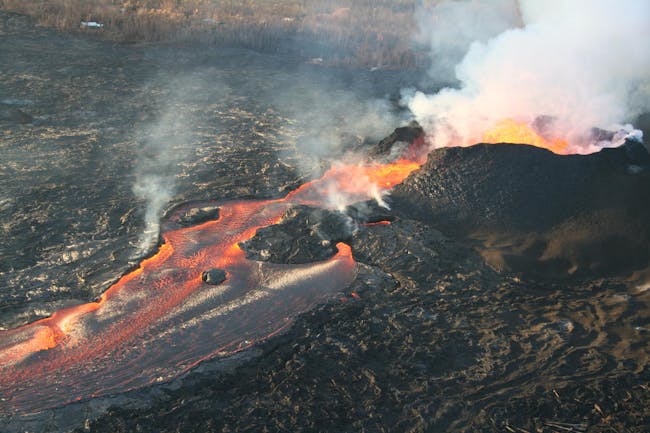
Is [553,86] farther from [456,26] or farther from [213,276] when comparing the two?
[456,26]

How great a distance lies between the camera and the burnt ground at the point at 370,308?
19.4 feet

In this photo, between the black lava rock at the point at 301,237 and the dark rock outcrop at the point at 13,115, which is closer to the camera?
the black lava rock at the point at 301,237

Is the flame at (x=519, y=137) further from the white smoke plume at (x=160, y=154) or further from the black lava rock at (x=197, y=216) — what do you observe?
the white smoke plume at (x=160, y=154)

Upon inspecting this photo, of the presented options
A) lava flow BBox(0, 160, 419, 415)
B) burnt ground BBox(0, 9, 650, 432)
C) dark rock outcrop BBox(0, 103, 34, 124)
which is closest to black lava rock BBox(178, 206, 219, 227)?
lava flow BBox(0, 160, 419, 415)

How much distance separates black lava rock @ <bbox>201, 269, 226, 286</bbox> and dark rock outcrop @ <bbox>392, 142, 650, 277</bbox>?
11.3 ft

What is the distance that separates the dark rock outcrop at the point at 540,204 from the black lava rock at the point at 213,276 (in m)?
3.46

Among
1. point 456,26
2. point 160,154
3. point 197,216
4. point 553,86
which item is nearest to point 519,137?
point 553,86

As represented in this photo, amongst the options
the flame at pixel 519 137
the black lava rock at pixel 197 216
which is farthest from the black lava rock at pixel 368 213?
the flame at pixel 519 137

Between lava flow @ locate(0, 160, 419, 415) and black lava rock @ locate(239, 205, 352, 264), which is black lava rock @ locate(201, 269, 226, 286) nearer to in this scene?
lava flow @ locate(0, 160, 419, 415)

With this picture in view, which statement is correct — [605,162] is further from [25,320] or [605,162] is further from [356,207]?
[25,320]

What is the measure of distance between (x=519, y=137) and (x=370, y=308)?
5407 millimetres

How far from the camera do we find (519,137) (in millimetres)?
11070

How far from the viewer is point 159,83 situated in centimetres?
1612

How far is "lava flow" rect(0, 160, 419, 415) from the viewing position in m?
6.13
